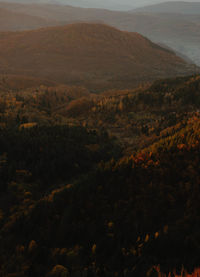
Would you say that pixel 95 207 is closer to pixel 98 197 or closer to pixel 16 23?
pixel 98 197

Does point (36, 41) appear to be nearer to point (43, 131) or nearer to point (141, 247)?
point (43, 131)

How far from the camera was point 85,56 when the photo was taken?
77.5 meters

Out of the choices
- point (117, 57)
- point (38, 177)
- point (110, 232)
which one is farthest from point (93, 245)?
point (117, 57)

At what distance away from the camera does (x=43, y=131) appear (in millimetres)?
13180

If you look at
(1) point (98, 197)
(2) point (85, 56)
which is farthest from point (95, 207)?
(2) point (85, 56)

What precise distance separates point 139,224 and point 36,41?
90149 mm

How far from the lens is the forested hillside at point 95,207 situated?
5.04 meters

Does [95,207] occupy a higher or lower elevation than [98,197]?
A: lower

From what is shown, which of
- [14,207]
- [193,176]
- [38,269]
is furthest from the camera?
[14,207]

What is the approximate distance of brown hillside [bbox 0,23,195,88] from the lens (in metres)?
60.5

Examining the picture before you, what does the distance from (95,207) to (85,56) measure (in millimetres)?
77729

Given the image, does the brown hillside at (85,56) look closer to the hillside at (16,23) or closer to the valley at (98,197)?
the valley at (98,197)

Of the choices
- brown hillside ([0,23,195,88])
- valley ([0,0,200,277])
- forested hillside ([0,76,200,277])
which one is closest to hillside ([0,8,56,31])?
brown hillside ([0,23,195,88])

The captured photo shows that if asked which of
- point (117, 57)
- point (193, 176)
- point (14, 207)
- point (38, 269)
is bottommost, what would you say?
point (14, 207)
